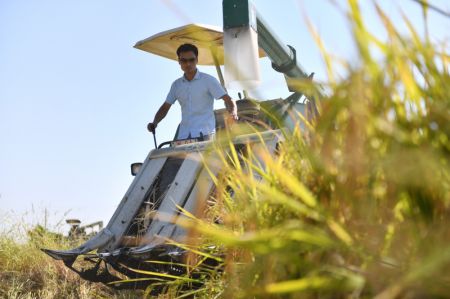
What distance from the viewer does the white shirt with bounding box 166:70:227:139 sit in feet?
19.9

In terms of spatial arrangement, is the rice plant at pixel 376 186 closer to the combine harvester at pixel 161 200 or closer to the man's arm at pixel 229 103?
the combine harvester at pixel 161 200

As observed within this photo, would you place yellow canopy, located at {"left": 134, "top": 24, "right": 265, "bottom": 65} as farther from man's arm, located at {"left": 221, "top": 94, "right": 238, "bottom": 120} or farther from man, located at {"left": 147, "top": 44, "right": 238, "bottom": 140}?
man's arm, located at {"left": 221, "top": 94, "right": 238, "bottom": 120}

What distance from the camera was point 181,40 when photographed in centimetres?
774

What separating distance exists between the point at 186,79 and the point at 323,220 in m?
5.15

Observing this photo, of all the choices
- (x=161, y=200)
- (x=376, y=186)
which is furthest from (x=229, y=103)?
(x=376, y=186)

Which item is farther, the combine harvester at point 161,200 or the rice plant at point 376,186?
the combine harvester at point 161,200

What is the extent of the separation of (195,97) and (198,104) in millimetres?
75

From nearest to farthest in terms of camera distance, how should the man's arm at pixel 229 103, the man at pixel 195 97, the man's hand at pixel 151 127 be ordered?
the man's arm at pixel 229 103 → the man at pixel 195 97 → the man's hand at pixel 151 127

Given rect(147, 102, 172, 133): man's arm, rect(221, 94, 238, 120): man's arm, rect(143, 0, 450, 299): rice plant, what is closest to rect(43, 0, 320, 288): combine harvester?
rect(221, 94, 238, 120): man's arm

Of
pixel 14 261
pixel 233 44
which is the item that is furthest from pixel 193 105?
pixel 14 261

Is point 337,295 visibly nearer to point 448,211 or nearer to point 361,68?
point 448,211

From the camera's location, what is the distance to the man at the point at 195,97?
6070mm

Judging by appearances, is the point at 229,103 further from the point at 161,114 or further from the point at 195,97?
the point at 161,114

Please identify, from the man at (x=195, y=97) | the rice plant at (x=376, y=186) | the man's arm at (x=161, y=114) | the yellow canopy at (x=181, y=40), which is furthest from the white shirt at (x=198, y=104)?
the rice plant at (x=376, y=186)
